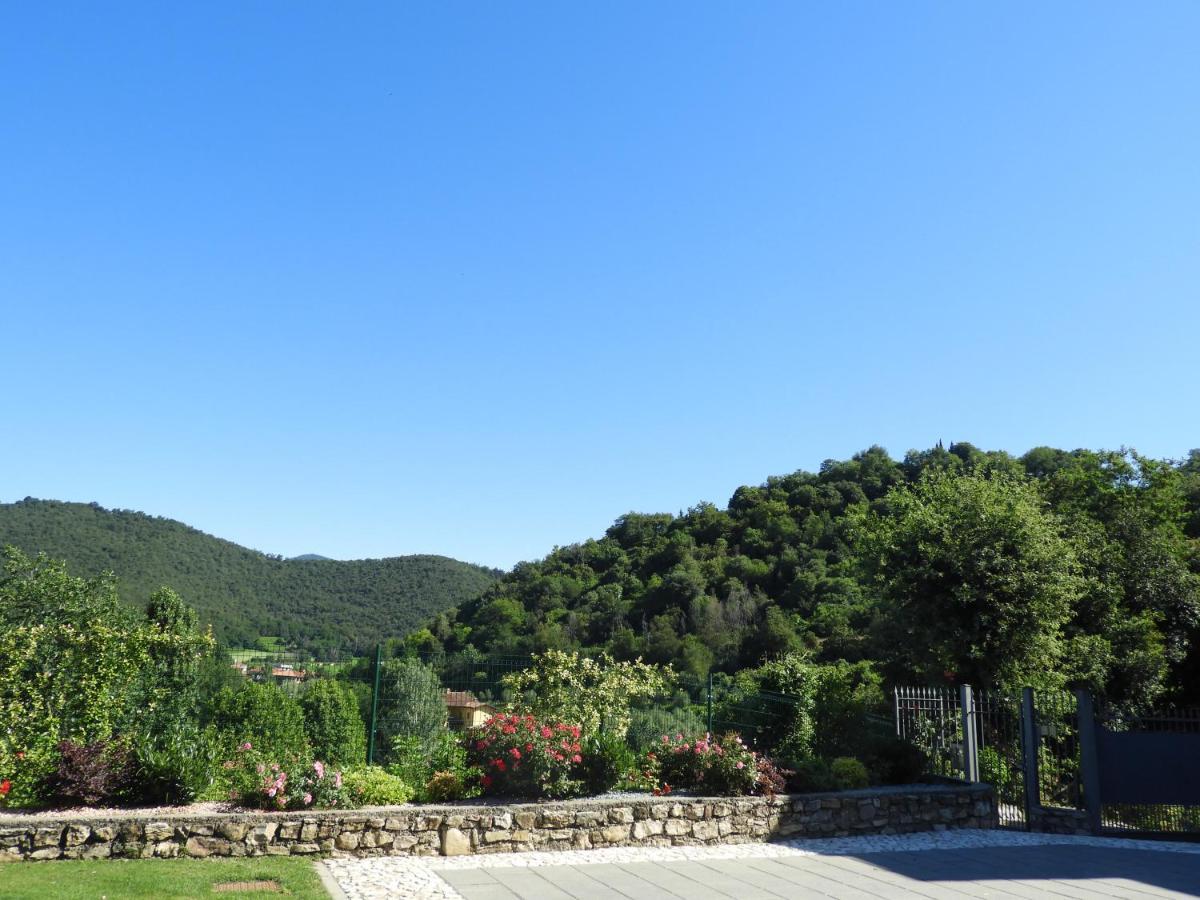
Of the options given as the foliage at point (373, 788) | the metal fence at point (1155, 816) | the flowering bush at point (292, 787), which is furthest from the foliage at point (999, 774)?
the flowering bush at point (292, 787)

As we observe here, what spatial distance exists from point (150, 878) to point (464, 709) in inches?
210

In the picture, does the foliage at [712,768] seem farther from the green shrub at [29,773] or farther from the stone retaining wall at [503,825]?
the green shrub at [29,773]

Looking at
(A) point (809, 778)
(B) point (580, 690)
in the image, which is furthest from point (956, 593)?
(B) point (580, 690)

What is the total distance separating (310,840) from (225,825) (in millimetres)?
821

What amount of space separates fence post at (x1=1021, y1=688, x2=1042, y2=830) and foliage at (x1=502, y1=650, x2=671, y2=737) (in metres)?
5.21

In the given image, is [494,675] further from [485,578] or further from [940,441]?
[485,578]

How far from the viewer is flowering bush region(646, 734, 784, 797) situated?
1069 cm

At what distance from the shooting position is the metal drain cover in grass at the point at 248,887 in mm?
6941

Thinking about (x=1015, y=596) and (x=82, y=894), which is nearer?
(x=82, y=894)

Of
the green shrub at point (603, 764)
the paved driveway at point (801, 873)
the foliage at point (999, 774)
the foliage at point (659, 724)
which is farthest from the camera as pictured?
the foliage at point (659, 724)

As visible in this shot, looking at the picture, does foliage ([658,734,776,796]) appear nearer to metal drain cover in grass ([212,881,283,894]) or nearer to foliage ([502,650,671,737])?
foliage ([502,650,671,737])

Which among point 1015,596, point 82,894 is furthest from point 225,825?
point 1015,596

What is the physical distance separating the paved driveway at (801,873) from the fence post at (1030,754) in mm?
1154

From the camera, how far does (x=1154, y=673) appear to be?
766 inches
